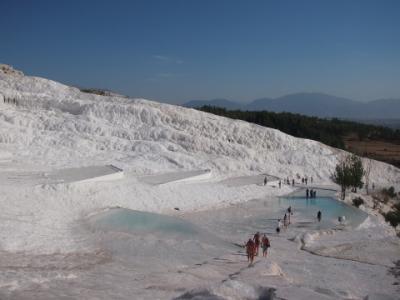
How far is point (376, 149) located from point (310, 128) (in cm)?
905

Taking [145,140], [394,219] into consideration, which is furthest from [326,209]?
[145,140]

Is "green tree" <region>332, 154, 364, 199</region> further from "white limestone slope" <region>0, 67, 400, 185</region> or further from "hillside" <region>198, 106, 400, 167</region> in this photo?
"hillside" <region>198, 106, 400, 167</region>

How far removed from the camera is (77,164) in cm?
2748

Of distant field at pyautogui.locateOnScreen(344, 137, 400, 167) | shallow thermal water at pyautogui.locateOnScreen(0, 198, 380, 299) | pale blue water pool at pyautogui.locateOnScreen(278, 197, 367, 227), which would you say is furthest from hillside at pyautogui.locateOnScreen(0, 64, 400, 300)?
distant field at pyautogui.locateOnScreen(344, 137, 400, 167)

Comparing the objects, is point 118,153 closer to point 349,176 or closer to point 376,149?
point 349,176

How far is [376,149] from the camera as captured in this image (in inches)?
2420

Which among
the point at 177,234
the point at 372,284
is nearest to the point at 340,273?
the point at 372,284

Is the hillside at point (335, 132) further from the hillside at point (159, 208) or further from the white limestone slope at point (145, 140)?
the hillside at point (159, 208)

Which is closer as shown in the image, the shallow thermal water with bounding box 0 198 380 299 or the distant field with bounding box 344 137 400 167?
the shallow thermal water with bounding box 0 198 380 299

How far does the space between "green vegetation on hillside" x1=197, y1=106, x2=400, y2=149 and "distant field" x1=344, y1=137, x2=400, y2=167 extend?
1.55 m

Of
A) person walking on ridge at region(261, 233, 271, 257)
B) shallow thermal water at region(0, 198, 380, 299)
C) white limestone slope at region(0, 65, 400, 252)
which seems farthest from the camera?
white limestone slope at region(0, 65, 400, 252)

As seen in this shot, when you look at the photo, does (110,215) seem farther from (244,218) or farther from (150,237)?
(244,218)

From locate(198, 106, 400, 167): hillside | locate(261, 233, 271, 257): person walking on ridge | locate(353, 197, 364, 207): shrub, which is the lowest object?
locate(353, 197, 364, 207): shrub

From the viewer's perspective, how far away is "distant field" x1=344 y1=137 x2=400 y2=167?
52.7 metres
